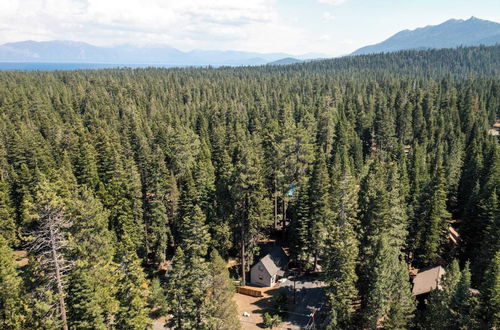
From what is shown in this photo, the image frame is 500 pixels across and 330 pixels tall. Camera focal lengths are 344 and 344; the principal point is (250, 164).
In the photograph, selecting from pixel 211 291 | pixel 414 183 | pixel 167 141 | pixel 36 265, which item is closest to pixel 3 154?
pixel 167 141

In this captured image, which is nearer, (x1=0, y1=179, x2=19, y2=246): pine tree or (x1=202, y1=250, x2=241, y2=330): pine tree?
(x1=202, y1=250, x2=241, y2=330): pine tree

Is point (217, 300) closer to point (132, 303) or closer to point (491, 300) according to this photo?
point (132, 303)

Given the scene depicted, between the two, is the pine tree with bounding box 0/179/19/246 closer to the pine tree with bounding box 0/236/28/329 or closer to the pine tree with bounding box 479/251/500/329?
the pine tree with bounding box 0/236/28/329

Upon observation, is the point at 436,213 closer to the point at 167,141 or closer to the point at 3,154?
the point at 167,141

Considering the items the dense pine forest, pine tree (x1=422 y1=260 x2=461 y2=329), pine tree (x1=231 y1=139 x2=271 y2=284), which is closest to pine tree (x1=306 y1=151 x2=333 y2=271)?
the dense pine forest

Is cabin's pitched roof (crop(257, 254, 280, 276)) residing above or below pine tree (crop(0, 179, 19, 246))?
below

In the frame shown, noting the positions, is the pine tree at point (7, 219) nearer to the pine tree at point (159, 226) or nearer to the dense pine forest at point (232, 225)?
the dense pine forest at point (232, 225)

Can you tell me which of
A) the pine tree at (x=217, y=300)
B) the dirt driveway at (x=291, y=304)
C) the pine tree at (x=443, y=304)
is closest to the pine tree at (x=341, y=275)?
the dirt driveway at (x=291, y=304)

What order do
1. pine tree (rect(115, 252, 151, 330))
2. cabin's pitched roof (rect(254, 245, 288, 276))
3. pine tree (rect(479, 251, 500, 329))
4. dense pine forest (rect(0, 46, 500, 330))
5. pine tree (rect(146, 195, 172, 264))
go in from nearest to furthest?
pine tree (rect(479, 251, 500, 329)) < dense pine forest (rect(0, 46, 500, 330)) < pine tree (rect(115, 252, 151, 330)) < cabin's pitched roof (rect(254, 245, 288, 276)) < pine tree (rect(146, 195, 172, 264))
